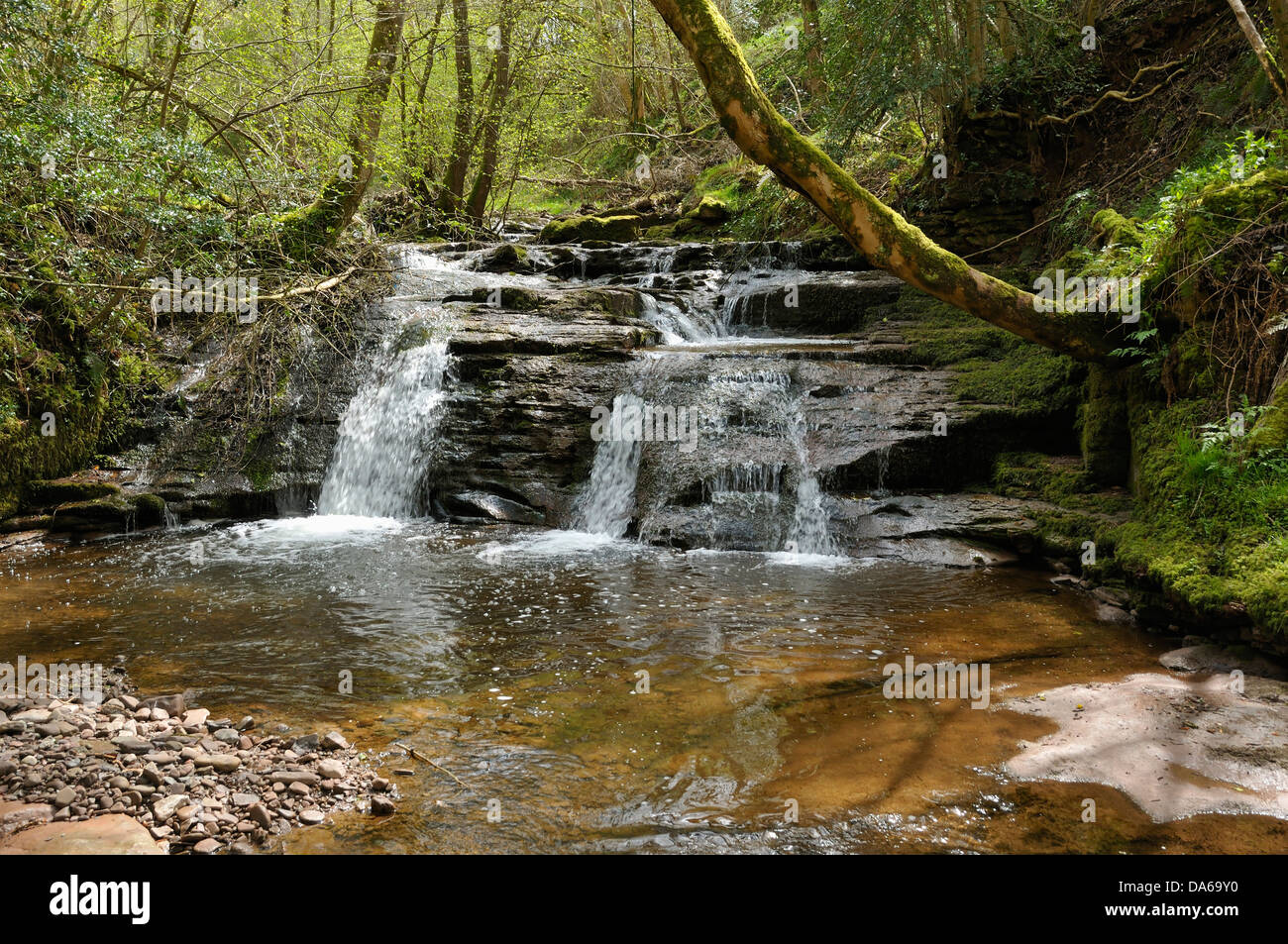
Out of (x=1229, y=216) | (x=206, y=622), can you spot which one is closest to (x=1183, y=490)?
(x=1229, y=216)

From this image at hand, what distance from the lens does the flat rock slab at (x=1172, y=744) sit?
316cm

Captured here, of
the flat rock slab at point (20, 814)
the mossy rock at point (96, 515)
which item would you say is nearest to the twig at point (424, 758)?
the flat rock slab at point (20, 814)

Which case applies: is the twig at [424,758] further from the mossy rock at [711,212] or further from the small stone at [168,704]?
the mossy rock at [711,212]

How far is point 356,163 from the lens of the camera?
1047 cm

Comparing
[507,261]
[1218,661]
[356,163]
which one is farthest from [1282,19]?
[507,261]

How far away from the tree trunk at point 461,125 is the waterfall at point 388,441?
5442 millimetres

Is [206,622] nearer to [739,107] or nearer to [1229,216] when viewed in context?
[739,107]

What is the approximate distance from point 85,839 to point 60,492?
7.54 m

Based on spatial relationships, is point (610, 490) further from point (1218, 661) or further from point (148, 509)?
point (1218, 661)

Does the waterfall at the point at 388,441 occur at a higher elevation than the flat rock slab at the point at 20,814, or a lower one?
higher

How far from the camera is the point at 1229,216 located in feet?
18.2

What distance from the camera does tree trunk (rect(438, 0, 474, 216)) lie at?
14.5 m

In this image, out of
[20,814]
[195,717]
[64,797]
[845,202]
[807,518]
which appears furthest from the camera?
[807,518]

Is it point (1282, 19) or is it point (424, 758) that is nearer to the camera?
point (424, 758)
